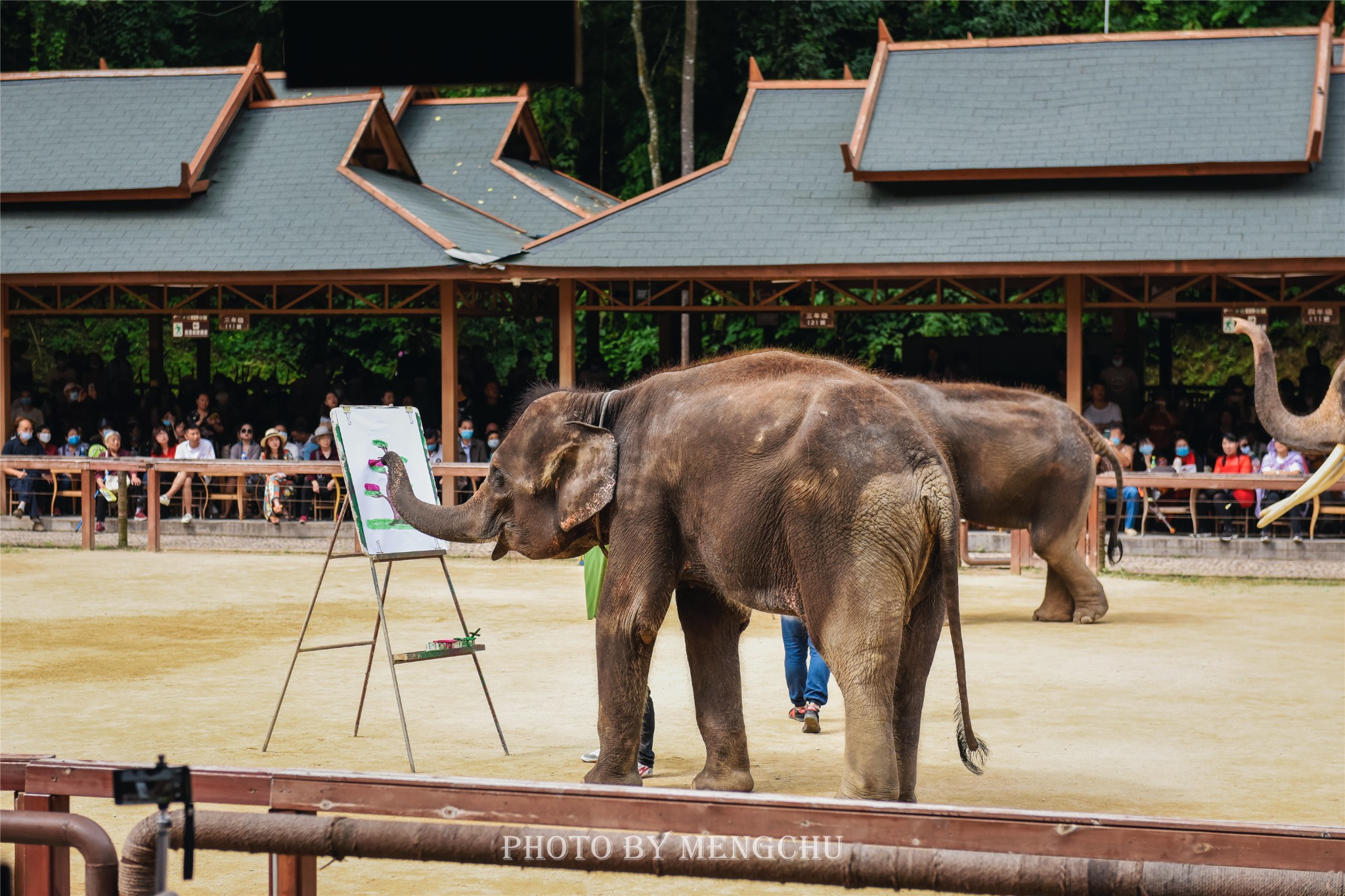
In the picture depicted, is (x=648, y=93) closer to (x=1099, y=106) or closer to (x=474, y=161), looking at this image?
(x=474, y=161)

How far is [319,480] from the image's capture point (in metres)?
19.7

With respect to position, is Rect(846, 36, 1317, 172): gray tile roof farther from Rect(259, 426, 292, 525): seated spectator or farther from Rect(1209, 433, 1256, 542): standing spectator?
Rect(259, 426, 292, 525): seated spectator

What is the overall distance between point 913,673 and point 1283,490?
1134 centimetres

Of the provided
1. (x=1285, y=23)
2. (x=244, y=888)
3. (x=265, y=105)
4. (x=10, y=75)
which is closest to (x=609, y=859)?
(x=244, y=888)

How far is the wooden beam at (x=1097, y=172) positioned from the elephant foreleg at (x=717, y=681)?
550 inches

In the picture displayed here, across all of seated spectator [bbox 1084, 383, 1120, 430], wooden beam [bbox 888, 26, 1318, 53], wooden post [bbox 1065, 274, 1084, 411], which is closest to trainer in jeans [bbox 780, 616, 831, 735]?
wooden post [bbox 1065, 274, 1084, 411]

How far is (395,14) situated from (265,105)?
22.0 metres

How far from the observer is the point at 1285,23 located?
33.9 meters

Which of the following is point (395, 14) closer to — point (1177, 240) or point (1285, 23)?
point (1177, 240)

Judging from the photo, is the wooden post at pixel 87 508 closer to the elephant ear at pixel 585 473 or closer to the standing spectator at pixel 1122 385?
the standing spectator at pixel 1122 385

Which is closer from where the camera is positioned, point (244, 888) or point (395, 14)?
point (395, 14)

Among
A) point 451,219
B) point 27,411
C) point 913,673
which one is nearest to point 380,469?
point 913,673

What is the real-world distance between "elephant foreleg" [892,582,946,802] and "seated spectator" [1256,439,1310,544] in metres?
10.8

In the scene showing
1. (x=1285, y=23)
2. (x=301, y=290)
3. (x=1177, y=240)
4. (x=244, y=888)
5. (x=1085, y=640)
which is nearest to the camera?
(x=244, y=888)
